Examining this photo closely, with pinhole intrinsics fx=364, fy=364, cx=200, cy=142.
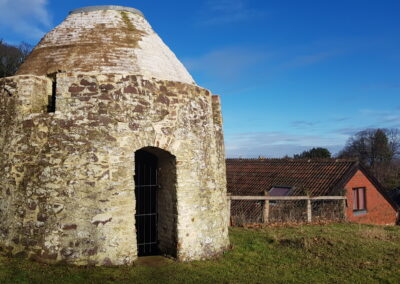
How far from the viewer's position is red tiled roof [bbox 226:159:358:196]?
17.2 metres

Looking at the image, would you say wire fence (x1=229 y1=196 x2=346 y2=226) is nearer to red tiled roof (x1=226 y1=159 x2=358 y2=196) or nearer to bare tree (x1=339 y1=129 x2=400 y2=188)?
red tiled roof (x1=226 y1=159 x2=358 y2=196)

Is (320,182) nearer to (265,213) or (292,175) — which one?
(292,175)

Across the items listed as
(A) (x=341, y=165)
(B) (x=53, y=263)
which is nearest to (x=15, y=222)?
(B) (x=53, y=263)

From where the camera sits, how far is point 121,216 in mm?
6758

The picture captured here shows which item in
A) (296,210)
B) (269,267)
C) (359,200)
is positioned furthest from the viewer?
(359,200)

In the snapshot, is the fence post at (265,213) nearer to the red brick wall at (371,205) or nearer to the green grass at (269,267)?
the green grass at (269,267)

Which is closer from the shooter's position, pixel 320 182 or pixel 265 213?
pixel 265 213

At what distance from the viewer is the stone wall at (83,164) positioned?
6605mm

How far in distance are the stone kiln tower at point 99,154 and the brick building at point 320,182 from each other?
32.3ft

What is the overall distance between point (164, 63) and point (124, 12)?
69.9 inches

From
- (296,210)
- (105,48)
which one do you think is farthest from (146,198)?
(296,210)

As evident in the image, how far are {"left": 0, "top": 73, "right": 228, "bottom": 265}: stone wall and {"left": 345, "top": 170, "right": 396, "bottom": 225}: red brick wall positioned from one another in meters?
13.4

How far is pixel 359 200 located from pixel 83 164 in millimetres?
16793

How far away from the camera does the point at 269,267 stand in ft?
23.3
